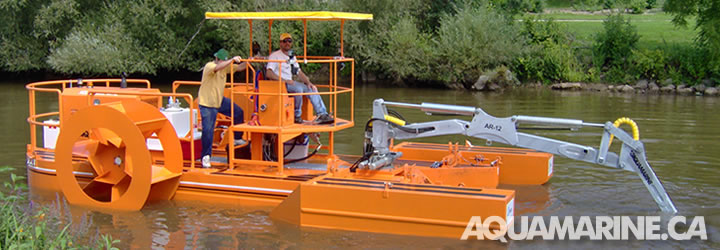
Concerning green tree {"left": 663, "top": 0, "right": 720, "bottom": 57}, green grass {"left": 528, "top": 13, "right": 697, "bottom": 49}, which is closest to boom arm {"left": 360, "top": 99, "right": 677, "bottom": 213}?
green tree {"left": 663, "top": 0, "right": 720, "bottom": 57}

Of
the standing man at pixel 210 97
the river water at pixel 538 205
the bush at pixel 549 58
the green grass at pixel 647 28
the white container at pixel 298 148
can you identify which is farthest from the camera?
the green grass at pixel 647 28

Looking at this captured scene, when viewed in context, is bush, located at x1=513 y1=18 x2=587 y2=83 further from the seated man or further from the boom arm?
the seated man

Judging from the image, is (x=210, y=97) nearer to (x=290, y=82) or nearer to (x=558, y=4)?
(x=290, y=82)

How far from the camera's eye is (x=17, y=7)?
31.0m

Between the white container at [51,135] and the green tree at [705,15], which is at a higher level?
the green tree at [705,15]

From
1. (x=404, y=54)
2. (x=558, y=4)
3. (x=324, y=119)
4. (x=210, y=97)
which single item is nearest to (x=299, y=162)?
(x=324, y=119)

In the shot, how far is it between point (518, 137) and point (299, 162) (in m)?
3.71

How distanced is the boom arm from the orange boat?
0.6 inches

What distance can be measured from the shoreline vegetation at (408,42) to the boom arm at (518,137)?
20400mm

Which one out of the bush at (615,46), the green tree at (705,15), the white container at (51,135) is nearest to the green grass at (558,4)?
the bush at (615,46)

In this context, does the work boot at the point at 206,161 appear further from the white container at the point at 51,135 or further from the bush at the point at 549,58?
the bush at the point at 549,58

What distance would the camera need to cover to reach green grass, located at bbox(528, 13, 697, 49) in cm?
3137

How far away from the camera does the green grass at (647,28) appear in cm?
3137

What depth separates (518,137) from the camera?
9.17 metres
